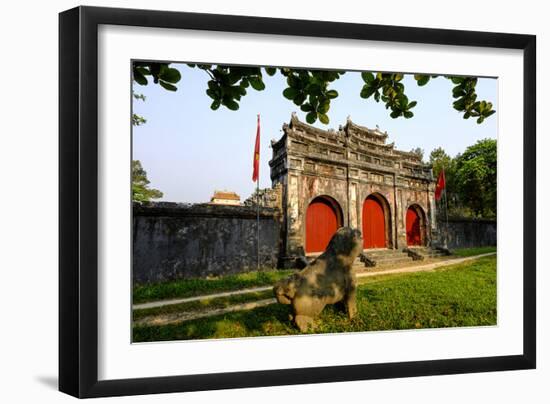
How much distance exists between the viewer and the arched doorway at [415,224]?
13.5ft

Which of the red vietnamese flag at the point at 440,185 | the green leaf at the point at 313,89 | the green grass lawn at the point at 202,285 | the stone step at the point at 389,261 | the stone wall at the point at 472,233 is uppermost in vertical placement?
the green leaf at the point at 313,89

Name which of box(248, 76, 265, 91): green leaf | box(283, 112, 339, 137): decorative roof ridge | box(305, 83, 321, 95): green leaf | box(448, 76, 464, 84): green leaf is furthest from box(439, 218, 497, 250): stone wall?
box(248, 76, 265, 91): green leaf

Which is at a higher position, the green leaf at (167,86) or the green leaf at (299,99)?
the green leaf at (167,86)

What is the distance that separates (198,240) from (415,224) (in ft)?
7.29

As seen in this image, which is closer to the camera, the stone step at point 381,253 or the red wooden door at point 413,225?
the stone step at point 381,253

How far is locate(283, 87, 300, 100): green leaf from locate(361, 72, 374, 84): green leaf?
0.60 metres

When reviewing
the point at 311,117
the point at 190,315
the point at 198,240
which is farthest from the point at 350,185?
the point at 190,315

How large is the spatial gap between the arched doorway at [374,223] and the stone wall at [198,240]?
2.87 feet

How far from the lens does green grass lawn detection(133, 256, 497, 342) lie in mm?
3291

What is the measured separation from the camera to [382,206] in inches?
163

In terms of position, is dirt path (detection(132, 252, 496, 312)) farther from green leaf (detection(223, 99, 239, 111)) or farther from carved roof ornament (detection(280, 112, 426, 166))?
green leaf (detection(223, 99, 239, 111))

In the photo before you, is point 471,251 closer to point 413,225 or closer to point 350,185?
point 413,225

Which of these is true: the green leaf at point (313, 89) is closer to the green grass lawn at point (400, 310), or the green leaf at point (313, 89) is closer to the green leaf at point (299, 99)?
the green leaf at point (299, 99)

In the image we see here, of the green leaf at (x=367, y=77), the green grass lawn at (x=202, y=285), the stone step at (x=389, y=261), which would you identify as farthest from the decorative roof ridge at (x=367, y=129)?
the green grass lawn at (x=202, y=285)
